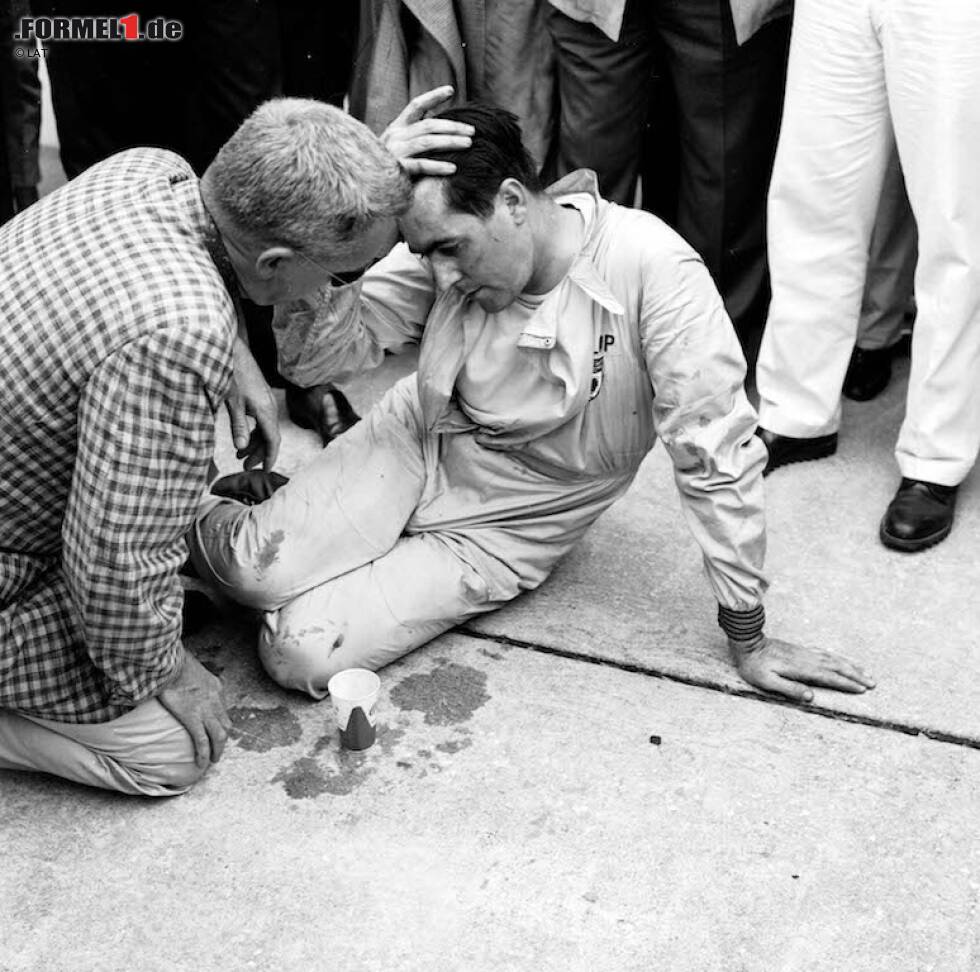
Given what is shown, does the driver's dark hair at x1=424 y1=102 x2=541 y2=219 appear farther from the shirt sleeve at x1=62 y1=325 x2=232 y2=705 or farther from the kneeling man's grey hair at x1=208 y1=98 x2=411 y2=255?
the shirt sleeve at x1=62 y1=325 x2=232 y2=705

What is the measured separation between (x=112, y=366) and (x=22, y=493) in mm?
336

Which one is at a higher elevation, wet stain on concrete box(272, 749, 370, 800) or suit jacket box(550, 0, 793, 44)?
suit jacket box(550, 0, 793, 44)

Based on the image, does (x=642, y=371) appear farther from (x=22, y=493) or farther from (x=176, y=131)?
(x=176, y=131)

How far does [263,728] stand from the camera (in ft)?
9.27

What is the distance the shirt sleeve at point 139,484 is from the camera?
7.18 ft

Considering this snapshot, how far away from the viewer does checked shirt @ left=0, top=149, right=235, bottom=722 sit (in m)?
2.20

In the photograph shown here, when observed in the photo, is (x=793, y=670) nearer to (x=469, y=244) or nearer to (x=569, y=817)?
(x=569, y=817)

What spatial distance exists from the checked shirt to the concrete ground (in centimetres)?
33

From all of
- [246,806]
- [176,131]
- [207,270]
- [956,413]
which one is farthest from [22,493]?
[956,413]

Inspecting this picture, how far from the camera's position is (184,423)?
226 cm

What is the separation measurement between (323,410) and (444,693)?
1.18 m

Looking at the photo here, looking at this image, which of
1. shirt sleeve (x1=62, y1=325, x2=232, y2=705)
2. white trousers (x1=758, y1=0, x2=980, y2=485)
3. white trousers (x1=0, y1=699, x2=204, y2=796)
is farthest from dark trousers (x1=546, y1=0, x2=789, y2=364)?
white trousers (x1=0, y1=699, x2=204, y2=796)

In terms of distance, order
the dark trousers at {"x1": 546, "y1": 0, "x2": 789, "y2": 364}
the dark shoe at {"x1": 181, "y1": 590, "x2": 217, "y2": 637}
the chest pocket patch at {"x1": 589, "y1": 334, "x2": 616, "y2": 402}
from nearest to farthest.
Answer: the chest pocket patch at {"x1": 589, "y1": 334, "x2": 616, "y2": 402}
the dark shoe at {"x1": 181, "y1": 590, "x2": 217, "y2": 637}
the dark trousers at {"x1": 546, "y1": 0, "x2": 789, "y2": 364}

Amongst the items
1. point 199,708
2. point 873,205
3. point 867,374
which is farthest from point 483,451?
point 867,374
